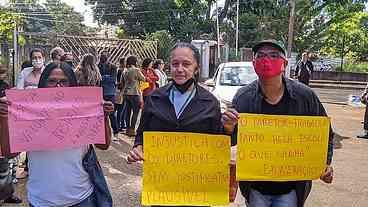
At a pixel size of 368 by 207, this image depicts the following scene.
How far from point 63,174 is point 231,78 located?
8.04 metres

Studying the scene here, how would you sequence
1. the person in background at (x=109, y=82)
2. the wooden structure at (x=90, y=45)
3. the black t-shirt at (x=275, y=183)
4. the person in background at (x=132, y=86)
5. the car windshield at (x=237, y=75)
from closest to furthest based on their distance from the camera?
1. the black t-shirt at (x=275, y=183)
2. the person in background at (x=109, y=82)
3. the person in background at (x=132, y=86)
4. the car windshield at (x=237, y=75)
5. the wooden structure at (x=90, y=45)

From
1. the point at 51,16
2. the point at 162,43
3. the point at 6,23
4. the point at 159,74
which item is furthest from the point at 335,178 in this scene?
the point at 51,16

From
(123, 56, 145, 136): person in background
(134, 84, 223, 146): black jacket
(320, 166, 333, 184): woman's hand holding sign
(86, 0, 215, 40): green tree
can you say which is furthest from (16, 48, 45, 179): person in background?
(86, 0, 215, 40): green tree

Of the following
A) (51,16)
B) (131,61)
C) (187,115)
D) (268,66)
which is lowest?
(187,115)

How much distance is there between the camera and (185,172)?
10.3 ft

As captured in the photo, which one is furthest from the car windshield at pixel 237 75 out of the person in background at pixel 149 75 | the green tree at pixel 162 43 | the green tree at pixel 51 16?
the green tree at pixel 51 16

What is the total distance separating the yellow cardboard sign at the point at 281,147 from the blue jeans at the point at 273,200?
0.11 m

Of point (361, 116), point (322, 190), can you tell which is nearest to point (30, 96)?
point (322, 190)

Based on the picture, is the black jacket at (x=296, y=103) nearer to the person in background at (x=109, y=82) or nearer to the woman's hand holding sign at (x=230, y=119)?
the woman's hand holding sign at (x=230, y=119)

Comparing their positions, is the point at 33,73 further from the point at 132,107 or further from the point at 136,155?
the point at 136,155

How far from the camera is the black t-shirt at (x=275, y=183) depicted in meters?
3.10

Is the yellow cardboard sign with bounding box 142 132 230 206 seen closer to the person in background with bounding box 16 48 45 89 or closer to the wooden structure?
the person in background with bounding box 16 48 45 89

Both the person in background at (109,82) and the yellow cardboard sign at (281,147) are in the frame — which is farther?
the person in background at (109,82)

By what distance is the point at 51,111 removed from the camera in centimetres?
305
